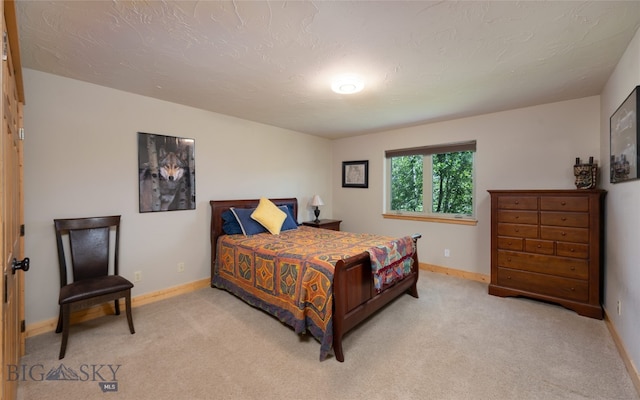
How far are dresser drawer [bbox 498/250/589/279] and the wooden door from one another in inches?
158

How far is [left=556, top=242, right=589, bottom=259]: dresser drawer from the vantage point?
9.12 feet

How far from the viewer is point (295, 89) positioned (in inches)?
110

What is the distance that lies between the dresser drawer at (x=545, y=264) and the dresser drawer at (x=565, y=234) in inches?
8.0

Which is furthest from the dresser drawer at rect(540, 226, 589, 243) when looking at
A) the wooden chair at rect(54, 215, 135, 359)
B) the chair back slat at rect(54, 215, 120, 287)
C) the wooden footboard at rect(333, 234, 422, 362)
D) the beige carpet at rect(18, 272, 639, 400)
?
the chair back slat at rect(54, 215, 120, 287)

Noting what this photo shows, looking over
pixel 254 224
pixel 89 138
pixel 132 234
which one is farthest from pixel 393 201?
pixel 89 138

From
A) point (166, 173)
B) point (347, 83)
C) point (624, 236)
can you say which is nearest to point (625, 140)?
point (624, 236)

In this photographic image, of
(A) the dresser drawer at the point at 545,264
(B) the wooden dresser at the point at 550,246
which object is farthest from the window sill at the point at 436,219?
(A) the dresser drawer at the point at 545,264

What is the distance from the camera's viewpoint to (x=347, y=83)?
8.46 ft

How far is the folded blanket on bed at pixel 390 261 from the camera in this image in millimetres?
2484

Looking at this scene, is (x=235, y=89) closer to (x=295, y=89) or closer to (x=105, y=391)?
(x=295, y=89)

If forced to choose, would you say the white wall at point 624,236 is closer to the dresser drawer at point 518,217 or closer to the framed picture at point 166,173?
the dresser drawer at point 518,217

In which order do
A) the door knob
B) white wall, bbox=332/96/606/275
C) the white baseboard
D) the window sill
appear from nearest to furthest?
1. the door knob
2. the white baseboard
3. white wall, bbox=332/96/606/275
4. the window sill

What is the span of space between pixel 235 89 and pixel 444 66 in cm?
196

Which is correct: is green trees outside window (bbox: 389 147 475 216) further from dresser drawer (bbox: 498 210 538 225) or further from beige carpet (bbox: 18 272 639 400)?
beige carpet (bbox: 18 272 639 400)
